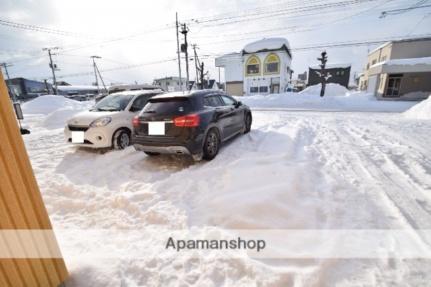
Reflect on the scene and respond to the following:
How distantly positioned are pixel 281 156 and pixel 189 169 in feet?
5.92

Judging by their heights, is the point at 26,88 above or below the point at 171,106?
above

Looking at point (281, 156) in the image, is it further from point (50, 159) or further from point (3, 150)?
point (50, 159)

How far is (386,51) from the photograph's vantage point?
23.4 metres

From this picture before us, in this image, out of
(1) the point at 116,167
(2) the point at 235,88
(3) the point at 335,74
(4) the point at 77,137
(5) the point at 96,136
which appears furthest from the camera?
(3) the point at 335,74

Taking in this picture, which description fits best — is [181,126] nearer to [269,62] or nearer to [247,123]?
[247,123]

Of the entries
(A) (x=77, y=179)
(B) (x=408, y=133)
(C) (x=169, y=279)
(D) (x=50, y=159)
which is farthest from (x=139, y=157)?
(B) (x=408, y=133)

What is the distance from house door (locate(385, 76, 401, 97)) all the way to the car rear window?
79.7 feet

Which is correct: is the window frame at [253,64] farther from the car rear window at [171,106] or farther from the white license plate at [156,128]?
the white license plate at [156,128]

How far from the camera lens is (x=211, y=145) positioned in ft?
14.6

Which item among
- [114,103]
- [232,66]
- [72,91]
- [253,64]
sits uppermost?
[232,66]

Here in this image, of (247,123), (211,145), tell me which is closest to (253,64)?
(247,123)

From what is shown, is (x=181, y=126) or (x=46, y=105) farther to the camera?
(x=46, y=105)

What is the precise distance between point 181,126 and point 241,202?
1.89 meters

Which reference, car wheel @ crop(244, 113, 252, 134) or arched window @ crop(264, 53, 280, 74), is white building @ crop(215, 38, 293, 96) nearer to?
arched window @ crop(264, 53, 280, 74)
